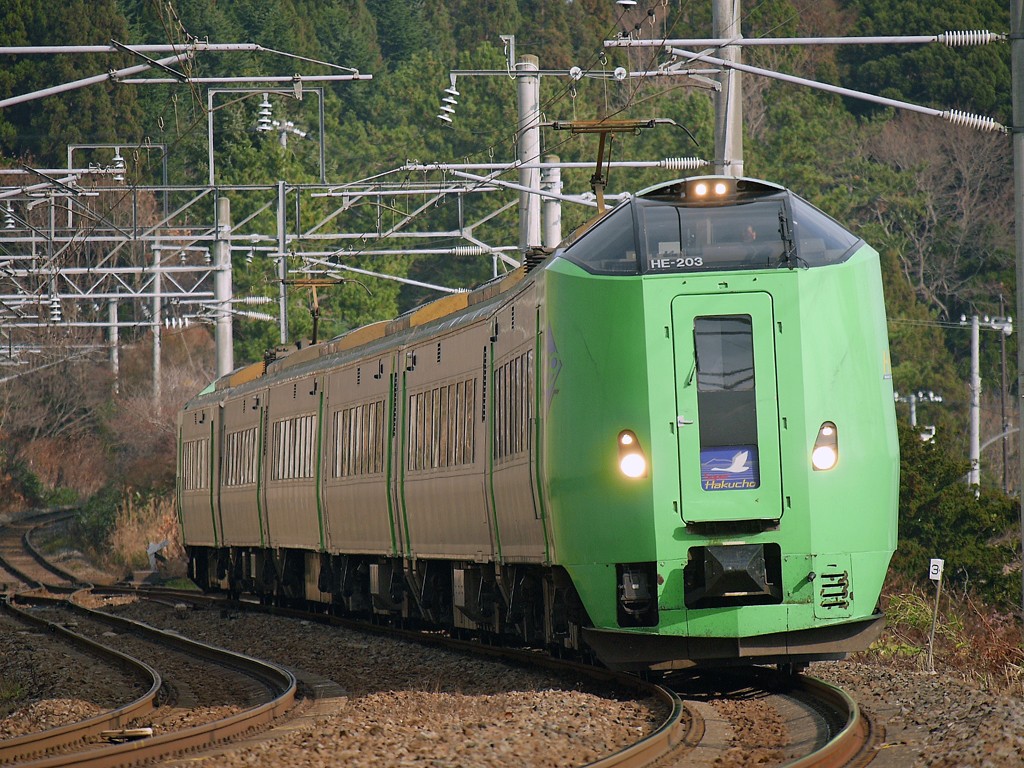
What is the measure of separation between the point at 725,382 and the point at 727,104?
7.97 metres

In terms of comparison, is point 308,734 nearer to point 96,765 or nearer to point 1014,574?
point 96,765

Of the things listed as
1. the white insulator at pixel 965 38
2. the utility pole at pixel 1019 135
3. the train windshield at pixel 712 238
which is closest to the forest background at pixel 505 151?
the white insulator at pixel 965 38

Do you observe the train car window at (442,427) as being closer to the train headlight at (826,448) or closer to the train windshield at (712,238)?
the train windshield at (712,238)

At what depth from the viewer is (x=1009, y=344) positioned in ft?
202

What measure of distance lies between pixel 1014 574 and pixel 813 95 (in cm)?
5167

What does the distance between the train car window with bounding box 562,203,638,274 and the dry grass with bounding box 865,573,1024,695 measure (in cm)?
381

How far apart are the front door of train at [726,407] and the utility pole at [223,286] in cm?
2195

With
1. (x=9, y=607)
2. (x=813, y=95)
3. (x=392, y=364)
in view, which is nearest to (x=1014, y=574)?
(x=392, y=364)

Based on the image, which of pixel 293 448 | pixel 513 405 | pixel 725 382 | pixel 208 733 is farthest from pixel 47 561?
pixel 725 382

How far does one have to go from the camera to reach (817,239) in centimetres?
1098

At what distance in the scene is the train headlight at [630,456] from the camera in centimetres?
Result: 1047

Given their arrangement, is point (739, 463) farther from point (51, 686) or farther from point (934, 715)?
point (51, 686)

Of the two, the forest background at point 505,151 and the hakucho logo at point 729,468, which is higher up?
the forest background at point 505,151

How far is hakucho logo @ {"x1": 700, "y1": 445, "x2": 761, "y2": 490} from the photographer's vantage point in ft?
34.3
